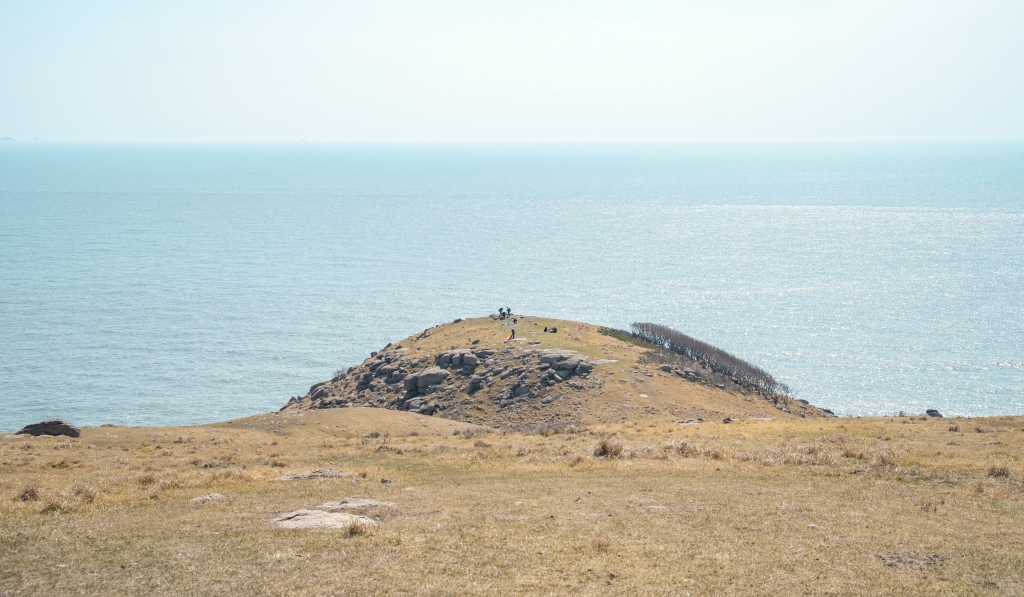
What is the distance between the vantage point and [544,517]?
2306cm

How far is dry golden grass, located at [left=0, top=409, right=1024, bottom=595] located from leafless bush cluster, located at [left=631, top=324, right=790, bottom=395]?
34435mm

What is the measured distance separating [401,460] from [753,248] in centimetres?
17524

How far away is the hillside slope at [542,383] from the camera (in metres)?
58.4

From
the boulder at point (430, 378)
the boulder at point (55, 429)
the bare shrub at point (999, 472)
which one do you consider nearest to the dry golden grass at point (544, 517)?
the bare shrub at point (999, 472)

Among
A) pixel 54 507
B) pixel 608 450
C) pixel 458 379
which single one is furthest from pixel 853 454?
pixel 458 379

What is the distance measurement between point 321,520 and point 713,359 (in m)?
60.4

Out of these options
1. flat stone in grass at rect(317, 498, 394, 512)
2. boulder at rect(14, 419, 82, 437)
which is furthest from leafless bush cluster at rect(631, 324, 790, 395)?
flat stone in grass at rect(317, 498, 394, 512)

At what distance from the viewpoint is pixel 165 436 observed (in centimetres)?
4431

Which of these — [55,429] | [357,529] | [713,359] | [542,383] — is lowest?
[542,383]

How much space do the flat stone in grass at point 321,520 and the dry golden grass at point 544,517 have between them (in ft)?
2.29

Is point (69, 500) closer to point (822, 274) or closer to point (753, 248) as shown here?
point (822, 274)

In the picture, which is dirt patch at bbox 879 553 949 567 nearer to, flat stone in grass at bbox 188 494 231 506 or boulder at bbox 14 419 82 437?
flat stone in grass at bbox 188 494 231 506

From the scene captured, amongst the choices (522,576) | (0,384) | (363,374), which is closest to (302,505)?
(522,576)

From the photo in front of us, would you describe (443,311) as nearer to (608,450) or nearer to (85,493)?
(608,450)
